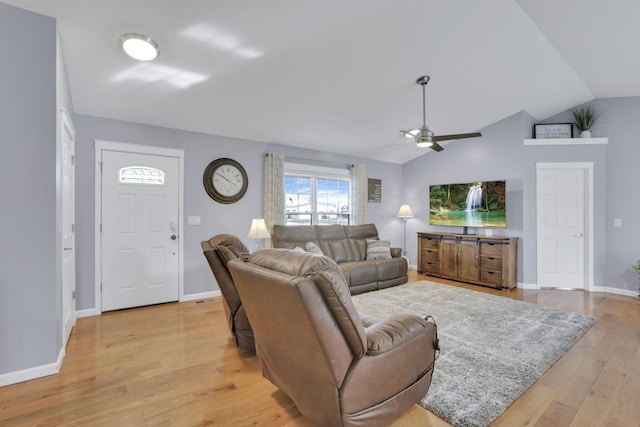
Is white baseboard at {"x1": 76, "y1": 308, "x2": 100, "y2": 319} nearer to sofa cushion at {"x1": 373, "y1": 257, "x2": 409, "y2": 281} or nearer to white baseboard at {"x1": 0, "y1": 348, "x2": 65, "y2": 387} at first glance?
white baseboard at {"x1": 0, "y1": 348, "x2": 65, "y2": 387}

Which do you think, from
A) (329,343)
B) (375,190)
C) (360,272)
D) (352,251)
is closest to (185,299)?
(360,272)

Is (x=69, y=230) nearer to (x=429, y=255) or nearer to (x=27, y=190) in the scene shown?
(x=27, y=190)

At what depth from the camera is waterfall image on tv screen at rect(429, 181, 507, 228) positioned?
5.33m

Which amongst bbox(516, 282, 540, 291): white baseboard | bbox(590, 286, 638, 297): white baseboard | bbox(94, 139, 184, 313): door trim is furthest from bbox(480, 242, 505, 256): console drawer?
bbox(94, 139, 184, 313): door trim

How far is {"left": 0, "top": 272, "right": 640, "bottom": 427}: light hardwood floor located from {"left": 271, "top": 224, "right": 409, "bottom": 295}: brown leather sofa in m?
1.92

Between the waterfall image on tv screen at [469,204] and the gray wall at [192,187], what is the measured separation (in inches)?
101

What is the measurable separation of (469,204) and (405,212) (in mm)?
1366

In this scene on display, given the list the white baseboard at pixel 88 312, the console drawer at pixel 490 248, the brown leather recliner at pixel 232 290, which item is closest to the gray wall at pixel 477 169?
the console drawer at pixel 490 248

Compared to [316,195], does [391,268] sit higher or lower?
lower

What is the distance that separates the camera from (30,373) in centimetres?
225

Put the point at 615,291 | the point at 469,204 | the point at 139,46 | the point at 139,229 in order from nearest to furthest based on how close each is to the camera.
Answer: the point at 139,46
the point at 139,229
the point at 615,291
the point at 469,204

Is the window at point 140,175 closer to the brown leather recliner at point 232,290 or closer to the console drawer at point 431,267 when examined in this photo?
the brown leather recliner at point 232,290

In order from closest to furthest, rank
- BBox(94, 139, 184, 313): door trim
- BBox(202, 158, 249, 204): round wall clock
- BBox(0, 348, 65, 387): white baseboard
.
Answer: BBox(0, 348, 65, 387): white baseboard
BBox(94, 139, 184, 313): door trim
BBox(202, 158, 249, 204): round wall clock

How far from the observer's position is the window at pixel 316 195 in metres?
5.58
